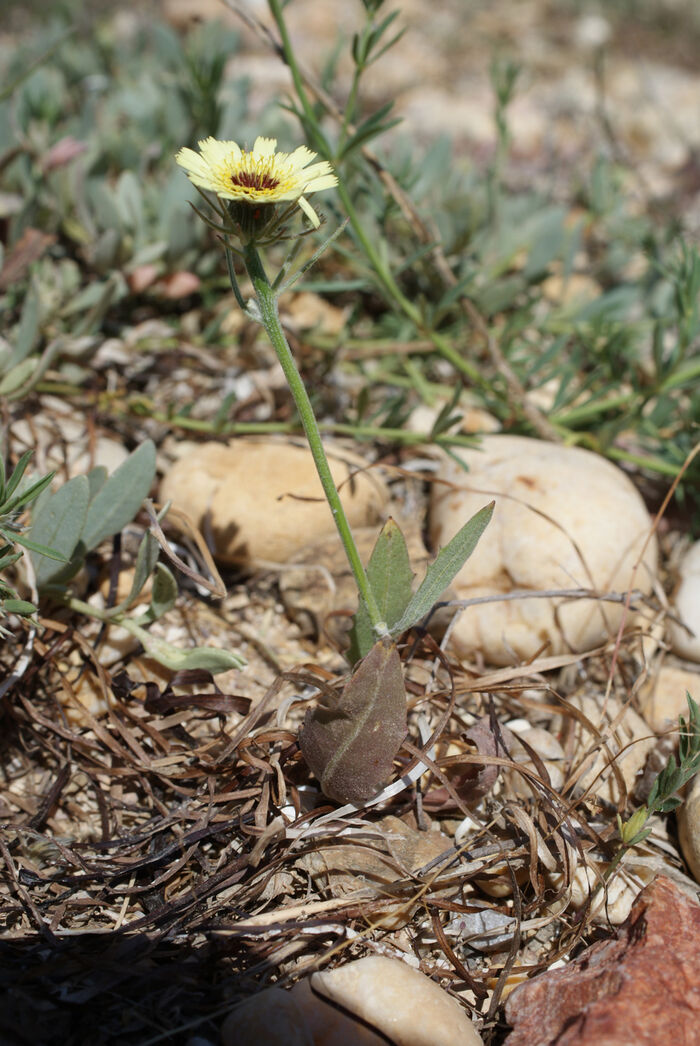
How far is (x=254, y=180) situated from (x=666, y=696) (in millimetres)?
1450

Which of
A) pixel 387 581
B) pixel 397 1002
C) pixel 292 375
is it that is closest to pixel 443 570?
pixel 387 581

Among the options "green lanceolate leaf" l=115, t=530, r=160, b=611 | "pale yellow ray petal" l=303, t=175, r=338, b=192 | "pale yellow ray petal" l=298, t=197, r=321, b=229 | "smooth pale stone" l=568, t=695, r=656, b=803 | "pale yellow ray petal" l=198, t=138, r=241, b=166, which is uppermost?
"pale yellow ray petal" l=198, t=138, r=241, b=166

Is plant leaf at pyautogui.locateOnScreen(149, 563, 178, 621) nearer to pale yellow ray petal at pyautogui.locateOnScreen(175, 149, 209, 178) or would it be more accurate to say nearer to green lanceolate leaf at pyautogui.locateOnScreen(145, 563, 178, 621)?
green lanceolate leaf at pyautogui.locateOnScreen(145, 563, 178, 621)

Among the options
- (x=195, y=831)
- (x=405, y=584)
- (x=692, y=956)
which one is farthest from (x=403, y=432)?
(x=692, y=956)

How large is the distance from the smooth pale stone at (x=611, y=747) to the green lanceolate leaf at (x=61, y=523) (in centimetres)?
106

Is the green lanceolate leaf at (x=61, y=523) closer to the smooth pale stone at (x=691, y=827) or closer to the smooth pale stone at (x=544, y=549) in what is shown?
the smooth pale stone at (x=544, y=549)

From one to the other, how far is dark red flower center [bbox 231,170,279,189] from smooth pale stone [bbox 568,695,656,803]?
1.13 m

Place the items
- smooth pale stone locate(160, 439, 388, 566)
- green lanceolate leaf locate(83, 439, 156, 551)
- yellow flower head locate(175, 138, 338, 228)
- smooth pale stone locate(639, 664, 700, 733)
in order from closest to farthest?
yellow flower head locate(175, 138, 338, 228) → green lanceolate leaf locate(83, 439, 156, 551) → smooth pale stone locate(639, 664, 700, 733) → smooth pale stone locate(160, 439, 388, 566)

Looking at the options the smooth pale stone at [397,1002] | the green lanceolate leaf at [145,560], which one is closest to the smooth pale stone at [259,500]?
the green lanceolate leaf at [145,560]

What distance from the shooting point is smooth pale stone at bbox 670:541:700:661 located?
1979 millimetres

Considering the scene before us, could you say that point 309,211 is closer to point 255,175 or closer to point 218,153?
point 255,175

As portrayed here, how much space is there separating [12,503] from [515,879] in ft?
3.64

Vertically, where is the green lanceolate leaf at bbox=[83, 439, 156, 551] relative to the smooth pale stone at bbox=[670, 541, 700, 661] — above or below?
above

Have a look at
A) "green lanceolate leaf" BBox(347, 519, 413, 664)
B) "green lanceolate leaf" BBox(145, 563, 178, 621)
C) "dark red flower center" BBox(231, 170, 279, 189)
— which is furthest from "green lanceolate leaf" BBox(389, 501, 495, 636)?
"dark red flower center" BBox(231, 170, 279, 189)
